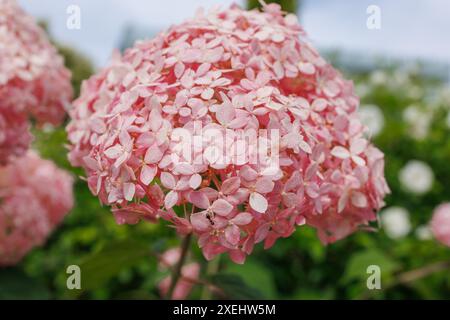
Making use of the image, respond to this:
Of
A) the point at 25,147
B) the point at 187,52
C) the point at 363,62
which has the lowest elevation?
the point at 363,62

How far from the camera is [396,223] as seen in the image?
8.32 ft

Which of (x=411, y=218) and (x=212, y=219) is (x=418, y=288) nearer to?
(x=411, y=218)

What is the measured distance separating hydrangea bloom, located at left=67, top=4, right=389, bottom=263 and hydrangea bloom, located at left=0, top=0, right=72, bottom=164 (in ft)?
0.50

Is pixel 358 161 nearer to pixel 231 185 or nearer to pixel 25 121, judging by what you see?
pixel 231 185

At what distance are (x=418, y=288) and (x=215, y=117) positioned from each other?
4.46 feet

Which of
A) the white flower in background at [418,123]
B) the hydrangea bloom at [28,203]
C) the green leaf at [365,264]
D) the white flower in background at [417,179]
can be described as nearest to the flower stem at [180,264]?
the hydrangea bloom at [28,203]

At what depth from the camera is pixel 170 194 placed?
2.25ft

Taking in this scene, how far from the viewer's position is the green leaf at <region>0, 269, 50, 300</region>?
1.24m

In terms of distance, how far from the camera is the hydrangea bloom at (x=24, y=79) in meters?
1.03

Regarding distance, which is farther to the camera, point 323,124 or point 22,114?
point 22,114

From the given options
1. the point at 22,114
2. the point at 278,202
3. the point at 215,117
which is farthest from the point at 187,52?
the point at 22,114

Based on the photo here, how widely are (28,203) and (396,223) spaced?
173 centimetres

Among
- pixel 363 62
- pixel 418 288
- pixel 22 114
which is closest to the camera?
pixel 22 114

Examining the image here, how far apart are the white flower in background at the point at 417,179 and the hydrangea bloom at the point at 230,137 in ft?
6.74
